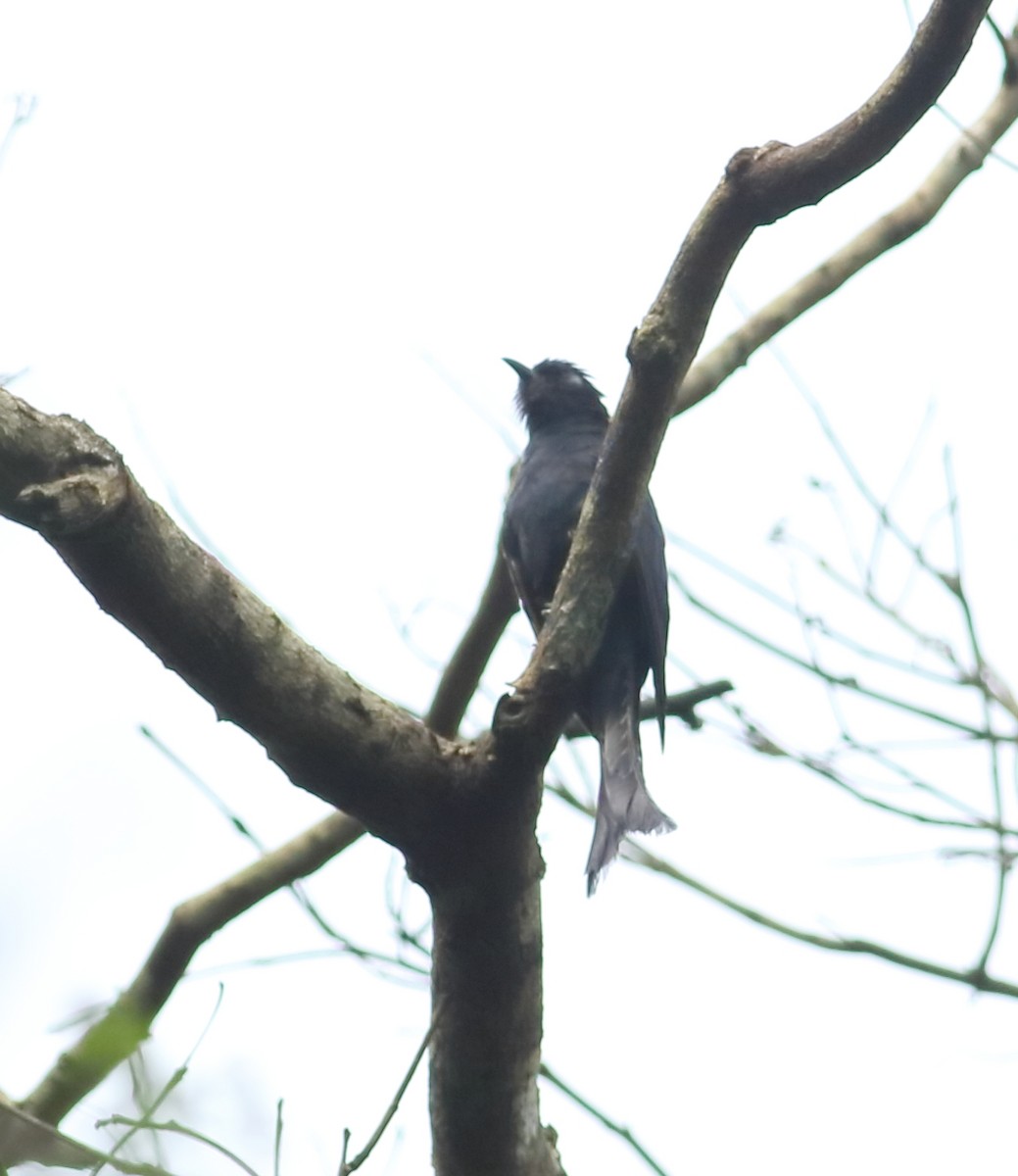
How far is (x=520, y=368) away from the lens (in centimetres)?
596

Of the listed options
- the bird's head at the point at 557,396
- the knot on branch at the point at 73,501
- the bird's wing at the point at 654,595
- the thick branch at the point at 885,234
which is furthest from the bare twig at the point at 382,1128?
the bird's head at the point at 557,396

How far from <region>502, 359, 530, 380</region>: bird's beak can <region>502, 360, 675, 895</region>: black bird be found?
12 centimetres

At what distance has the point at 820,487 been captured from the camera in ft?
15.3

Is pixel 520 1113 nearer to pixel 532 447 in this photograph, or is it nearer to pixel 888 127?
pixel 888 127

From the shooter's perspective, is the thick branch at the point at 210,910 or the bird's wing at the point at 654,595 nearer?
the thick branch at the point at 210,910

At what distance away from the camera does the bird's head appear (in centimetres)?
556

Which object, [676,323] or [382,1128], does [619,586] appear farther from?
[382,1128]

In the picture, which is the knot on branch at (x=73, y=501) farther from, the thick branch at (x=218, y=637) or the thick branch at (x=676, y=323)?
the thick branch at (x=676, y=323)

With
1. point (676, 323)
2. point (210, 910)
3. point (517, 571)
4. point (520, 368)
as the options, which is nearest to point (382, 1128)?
point (676, 323)

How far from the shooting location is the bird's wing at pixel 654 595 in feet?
14.2

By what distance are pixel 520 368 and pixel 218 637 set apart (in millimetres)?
3809

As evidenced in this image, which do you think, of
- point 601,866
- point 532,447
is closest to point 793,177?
point 601,866

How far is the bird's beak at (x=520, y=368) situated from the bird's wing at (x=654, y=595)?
1433mm

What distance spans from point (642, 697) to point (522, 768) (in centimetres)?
206
